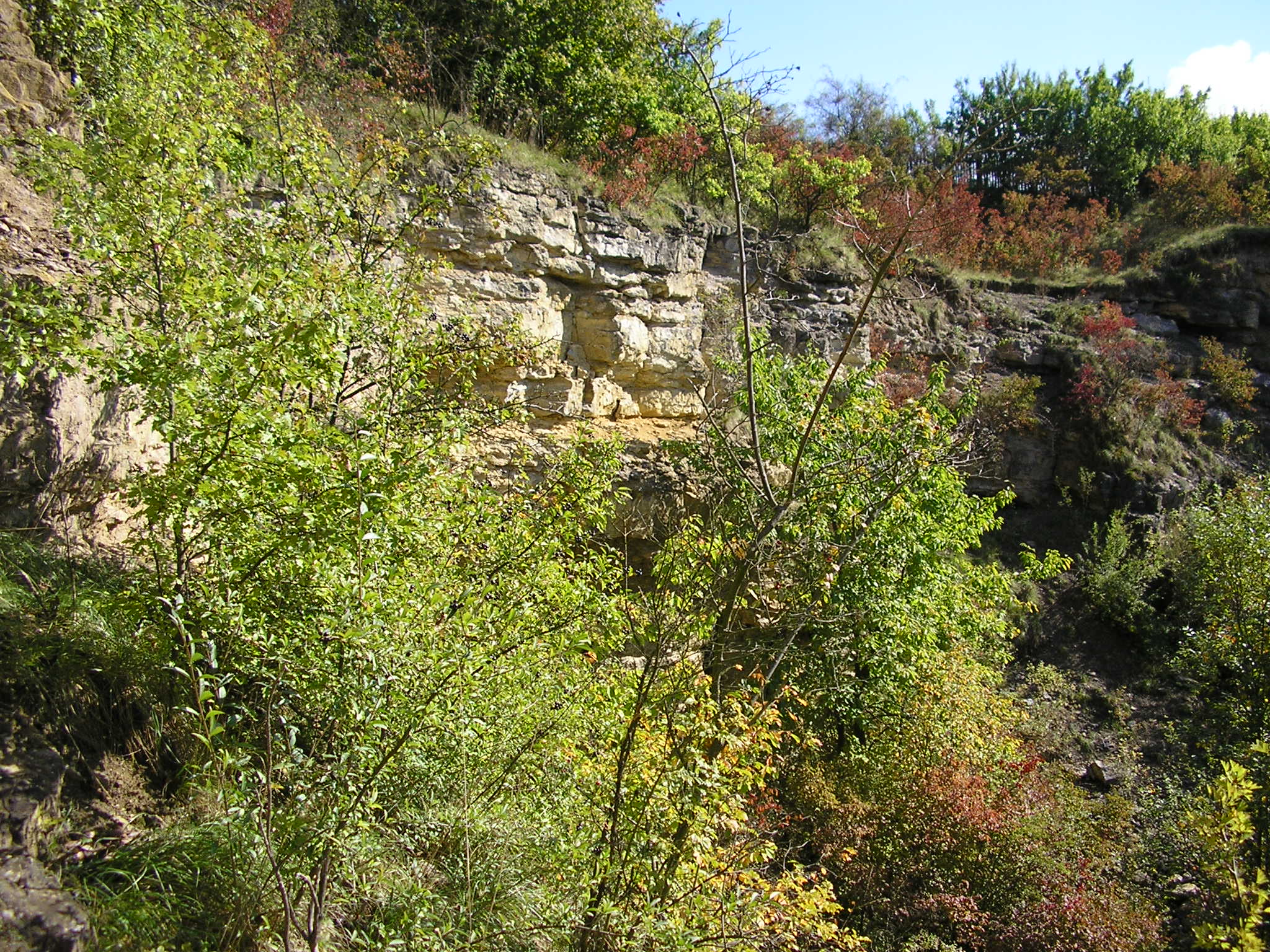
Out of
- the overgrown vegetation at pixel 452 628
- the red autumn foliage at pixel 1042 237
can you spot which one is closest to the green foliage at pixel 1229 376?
the red autumn foliage at pixel 1042 237

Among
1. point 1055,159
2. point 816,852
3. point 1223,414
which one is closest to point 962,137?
point 1055,159

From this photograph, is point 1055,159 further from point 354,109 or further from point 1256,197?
point 354,109

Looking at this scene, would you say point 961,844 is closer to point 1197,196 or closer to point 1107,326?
point 1107,326

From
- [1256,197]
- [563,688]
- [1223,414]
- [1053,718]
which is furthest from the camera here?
[1256,197]

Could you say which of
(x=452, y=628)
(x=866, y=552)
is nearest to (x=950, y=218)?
(x=866, y=552)

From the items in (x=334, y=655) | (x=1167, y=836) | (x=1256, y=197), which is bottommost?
(x=1167, y=836)

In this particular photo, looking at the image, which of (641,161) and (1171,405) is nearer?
(641,161)

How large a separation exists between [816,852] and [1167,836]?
4807 millimetres

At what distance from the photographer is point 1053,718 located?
11883 mm

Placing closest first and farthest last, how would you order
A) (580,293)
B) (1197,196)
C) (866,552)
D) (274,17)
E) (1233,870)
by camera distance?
1. (1233,870)
2. (866,552)
3. (274,17)
4. (580,293)
5. (1197,196)

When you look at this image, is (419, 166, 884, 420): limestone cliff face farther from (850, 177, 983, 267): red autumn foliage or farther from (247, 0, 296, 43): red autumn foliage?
(850, 177, 983, 267): red autumn foliage

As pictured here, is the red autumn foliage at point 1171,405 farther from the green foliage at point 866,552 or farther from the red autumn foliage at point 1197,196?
the green foliage at point 866,552

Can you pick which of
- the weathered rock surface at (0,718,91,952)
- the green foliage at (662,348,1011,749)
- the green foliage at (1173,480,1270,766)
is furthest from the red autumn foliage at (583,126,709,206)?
the weathered rock surface at (0,718,91,952)

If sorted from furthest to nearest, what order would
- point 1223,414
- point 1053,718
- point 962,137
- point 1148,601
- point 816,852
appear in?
1. point 962,137
2. point 1223,414
3. point 1148,601
4. point 1053,718
5. point 816,852
